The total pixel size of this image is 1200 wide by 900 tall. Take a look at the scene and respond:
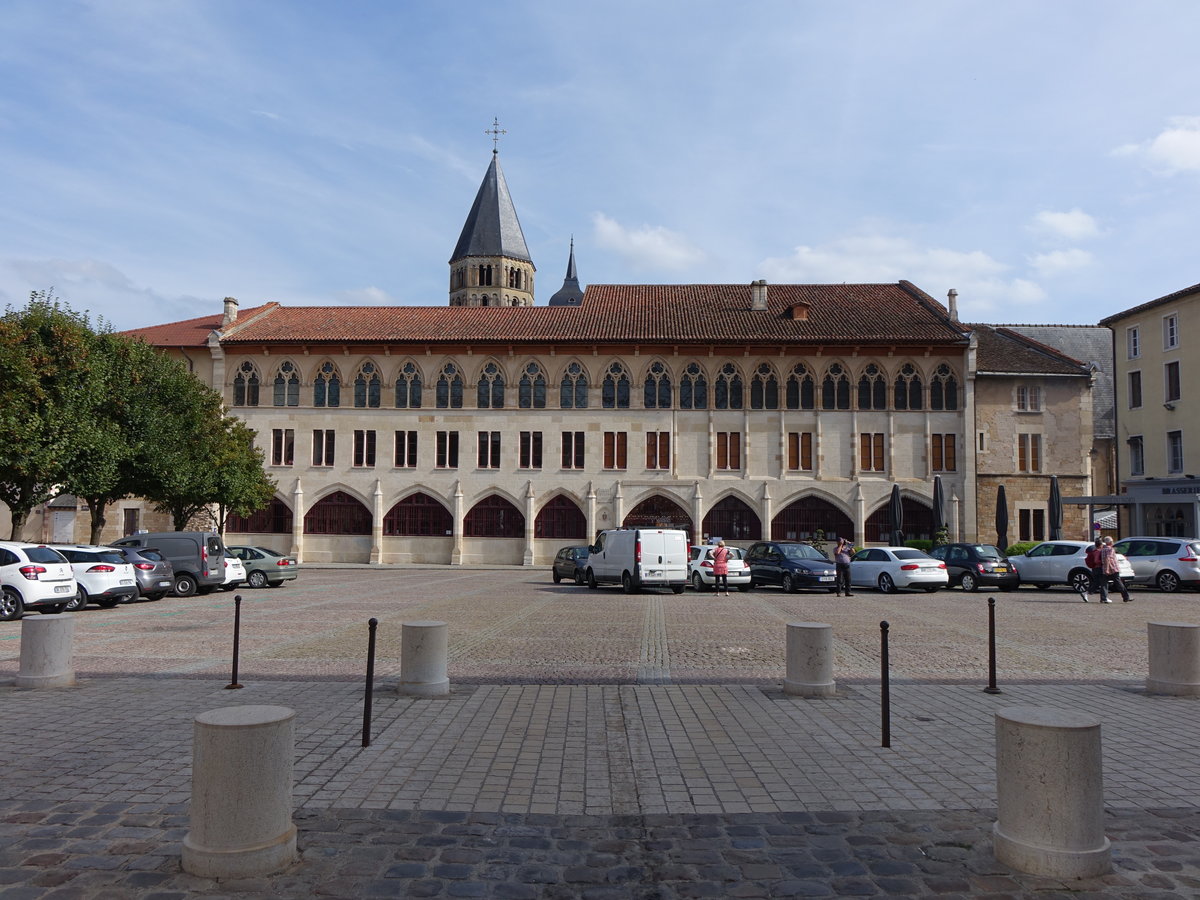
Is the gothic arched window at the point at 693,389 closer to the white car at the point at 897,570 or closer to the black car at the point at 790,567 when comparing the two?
the black car at the point at 790,567

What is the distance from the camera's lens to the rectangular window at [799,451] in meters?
43.6

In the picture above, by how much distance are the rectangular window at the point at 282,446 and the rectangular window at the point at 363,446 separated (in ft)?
10.7

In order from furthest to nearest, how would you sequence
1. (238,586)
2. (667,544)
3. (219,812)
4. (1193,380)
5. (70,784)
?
(1193,380) → (238,586) → (667,544) → (70,784) → (219,812)

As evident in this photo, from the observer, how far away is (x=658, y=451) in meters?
44.1

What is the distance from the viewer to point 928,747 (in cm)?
736

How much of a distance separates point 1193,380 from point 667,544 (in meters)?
25.0

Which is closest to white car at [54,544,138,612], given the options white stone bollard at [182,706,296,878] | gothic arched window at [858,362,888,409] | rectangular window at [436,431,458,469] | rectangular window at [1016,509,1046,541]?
white stone bollard at [182,706,296,878]

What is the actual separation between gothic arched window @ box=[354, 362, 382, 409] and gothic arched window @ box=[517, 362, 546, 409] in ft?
24.4

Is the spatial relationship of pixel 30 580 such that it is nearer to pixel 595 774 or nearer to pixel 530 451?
pixel 595 774

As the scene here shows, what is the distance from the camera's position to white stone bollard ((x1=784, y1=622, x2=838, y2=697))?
368 inches

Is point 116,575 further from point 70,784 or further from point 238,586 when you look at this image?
point 70,784

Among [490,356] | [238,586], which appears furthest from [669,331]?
[238,586]

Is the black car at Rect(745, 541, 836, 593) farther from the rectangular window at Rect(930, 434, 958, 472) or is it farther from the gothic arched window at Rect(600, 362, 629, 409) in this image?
the rectangular window at Rect(930, 434, 958, 472)

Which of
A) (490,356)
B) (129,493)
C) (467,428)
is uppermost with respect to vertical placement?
(490,356)
